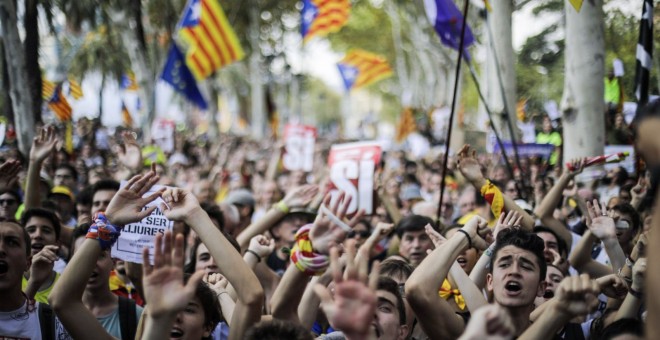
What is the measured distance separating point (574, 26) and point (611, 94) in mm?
3211

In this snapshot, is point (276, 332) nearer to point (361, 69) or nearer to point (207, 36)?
point (207, 36)

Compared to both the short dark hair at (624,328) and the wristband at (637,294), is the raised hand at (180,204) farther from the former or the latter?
the wristband at (637,294)

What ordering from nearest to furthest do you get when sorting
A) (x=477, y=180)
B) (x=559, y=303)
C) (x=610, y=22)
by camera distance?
(x=559, y=303) → (x=477, y=180) → (x=610, y=22)

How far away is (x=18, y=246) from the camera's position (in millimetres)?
4152

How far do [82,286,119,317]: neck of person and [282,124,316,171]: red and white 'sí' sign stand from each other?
8.45 meters

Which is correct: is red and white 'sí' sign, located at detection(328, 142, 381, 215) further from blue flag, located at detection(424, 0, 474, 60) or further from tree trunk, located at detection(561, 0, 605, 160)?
blue flag, located at detection(424, 0, 474, 60)

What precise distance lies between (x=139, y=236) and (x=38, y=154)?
94.4 inches

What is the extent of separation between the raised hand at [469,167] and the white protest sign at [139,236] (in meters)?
2.42

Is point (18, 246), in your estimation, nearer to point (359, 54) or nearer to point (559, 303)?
point (559, 303)

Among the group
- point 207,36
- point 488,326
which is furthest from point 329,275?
point 207,36

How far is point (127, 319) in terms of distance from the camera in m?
4.43

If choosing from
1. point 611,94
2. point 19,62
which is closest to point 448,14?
point 611,94

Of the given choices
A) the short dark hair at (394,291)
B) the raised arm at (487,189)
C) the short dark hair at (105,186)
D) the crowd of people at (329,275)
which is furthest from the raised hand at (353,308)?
the short dark hair at (105,186)

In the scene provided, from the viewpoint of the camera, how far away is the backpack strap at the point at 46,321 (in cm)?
389
